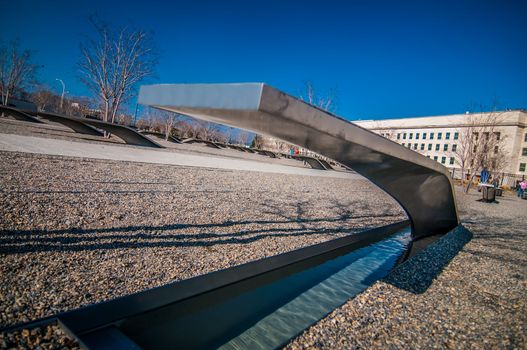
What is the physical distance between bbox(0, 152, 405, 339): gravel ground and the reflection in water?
1.95 feet

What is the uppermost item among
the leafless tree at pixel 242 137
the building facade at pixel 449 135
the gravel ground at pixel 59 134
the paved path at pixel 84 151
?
the building facade at pixel 449 135

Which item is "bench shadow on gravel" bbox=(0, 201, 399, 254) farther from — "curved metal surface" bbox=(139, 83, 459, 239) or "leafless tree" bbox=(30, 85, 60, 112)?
"leafless tree" bbox=(30, 85, 60, 112)

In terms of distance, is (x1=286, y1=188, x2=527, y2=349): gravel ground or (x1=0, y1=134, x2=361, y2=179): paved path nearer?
(x1=286, y1=188, x2=527, y2=349): gravel ground

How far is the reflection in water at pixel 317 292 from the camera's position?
200cm

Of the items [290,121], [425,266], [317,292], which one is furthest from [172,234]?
[425,266]

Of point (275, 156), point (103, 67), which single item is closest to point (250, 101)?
point (103, 67)

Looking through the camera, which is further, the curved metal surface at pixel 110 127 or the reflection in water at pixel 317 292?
the curved metal surface at pixel 110 127

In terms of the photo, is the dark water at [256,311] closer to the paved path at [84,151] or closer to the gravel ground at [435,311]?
the gravel ground at [435,311]

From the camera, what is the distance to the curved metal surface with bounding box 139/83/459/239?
137 centimetres

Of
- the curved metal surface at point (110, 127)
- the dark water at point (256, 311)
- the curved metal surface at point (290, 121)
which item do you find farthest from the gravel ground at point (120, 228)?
the curved metal surface at point (110, 127)

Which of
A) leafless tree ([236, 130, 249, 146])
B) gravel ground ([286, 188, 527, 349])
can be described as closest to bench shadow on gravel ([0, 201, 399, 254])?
gravel ground ([286, 188, 527, 349])

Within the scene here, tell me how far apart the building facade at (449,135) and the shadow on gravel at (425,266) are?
53338 millimetres

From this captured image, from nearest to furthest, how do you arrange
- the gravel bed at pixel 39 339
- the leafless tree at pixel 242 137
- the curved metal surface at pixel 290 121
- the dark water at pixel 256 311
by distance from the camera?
the curved metal surface at pixel 290 121
the gravel bed at pixel 39 339
the dark water at pixel 256 311
the leafless tree at pixel 242 137

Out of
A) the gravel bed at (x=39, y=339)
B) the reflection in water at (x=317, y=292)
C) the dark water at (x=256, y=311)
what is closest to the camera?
the gravel bed at (x=39, y=339)
